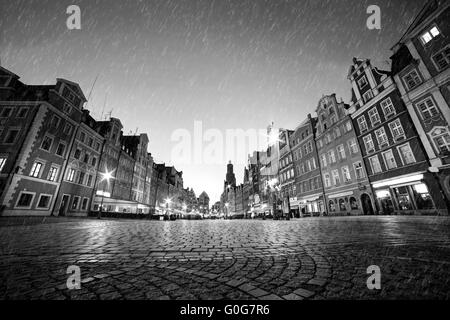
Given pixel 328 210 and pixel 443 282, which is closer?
pixel 443 282

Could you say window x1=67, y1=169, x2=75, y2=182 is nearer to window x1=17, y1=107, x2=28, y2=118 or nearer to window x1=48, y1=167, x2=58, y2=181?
window x1=48, y1=167, x2=58, y2=181

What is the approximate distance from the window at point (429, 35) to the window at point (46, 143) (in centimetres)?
4239

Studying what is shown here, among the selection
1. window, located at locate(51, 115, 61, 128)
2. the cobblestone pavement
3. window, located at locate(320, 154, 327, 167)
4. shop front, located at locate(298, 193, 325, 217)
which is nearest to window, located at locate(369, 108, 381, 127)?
window, located at locate(320, 154, 327, 167)

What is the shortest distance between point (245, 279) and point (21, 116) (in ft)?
101

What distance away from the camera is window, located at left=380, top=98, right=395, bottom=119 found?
2202 centimetres

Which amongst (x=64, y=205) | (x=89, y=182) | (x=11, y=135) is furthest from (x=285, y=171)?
(x=11, y=135)

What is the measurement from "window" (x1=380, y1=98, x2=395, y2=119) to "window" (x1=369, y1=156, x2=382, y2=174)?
5126 millimetres

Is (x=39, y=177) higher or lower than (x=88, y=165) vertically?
lower

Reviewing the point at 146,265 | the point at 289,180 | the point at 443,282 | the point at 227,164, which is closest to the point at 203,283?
the point at 146,265

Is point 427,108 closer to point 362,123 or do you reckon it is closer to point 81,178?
point 362,123

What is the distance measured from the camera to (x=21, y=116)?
70.9 ft

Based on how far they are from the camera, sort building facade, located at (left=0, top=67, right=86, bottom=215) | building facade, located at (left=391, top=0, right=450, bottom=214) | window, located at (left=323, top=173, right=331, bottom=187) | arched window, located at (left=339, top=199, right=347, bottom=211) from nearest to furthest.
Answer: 1. building facade, located at (left=391, top=0, right=450, bottom=214)
2. building facade, located at (left=0, top=67, right=86, bottom=215)
3. arched window, located at (left=339, top=199, right=347, bottom=211)
4. window, located at (left=323, top=173, right=331, bottom=187)

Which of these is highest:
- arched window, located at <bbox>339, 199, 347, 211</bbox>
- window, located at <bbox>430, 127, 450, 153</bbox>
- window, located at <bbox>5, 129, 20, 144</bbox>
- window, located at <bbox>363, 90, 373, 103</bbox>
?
window, located at <bbox>363, 90, 373, 103</bbox>

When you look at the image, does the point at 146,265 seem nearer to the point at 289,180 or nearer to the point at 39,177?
the point at 39,177
